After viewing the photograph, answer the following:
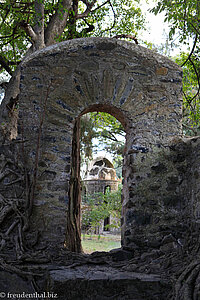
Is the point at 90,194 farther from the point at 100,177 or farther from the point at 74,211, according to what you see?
the point at 74,211

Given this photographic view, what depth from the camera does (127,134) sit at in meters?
4.43

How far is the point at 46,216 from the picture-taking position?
12.6 ft

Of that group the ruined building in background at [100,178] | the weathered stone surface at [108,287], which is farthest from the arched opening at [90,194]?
the weathered stone surface at [108,287]

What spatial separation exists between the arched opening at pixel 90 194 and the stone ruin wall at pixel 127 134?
0.42 meters

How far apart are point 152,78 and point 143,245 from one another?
2409 mm

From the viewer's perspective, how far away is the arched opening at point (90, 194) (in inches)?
204

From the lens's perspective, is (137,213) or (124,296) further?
(137,213)

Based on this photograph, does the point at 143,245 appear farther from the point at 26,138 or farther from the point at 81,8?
the point at 81,8

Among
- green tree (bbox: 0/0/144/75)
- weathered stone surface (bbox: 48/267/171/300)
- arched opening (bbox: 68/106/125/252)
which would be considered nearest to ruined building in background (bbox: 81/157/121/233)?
arched opening (bbox: 68/106/125/252)

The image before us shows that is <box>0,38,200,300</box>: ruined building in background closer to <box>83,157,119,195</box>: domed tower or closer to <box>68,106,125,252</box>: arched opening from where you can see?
<box>68,106,125,252</box>: arched opening

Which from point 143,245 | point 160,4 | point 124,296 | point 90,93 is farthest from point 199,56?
point 124,296

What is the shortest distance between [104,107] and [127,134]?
1.75ft

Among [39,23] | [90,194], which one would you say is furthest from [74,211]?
[90,194]

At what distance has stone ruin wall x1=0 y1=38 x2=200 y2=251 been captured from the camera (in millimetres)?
3875
